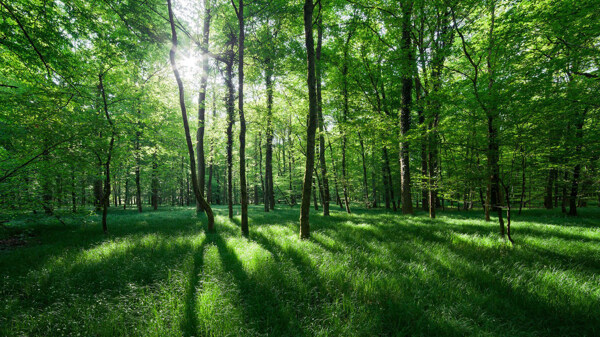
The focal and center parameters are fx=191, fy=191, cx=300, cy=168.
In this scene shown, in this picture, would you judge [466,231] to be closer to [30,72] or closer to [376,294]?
[376,294]

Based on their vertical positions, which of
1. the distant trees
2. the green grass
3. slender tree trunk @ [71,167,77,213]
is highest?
the distant trees

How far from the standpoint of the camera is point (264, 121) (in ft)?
41.5

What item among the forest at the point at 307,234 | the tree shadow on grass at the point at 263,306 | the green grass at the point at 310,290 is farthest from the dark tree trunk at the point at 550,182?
the tree shadow on grass at the point at 263,306

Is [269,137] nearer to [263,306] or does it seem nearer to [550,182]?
[263,306]

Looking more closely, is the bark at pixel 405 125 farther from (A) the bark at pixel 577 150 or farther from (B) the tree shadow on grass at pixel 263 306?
(B) the tree shadow on grass at pixel 263 306

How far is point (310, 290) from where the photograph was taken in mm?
3309

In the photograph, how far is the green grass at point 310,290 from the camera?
256cm

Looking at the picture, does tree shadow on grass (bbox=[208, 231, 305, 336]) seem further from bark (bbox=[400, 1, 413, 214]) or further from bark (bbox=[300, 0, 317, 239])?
bark (bbox=[400, 1, 413, 214])

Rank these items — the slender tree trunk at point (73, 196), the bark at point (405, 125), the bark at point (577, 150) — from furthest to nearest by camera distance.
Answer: the bark at point (405, 125) → the slender tree trunk at point (73, 196) → the bark at point (577, 150)

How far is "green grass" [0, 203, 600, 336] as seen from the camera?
256 cm

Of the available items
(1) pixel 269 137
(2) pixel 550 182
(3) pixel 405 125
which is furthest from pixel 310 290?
(1) pixel 269 137

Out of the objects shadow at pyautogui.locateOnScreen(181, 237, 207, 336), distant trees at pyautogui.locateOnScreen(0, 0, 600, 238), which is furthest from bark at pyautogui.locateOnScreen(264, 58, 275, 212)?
shadow at pyautogui.locateOnScreen(181, 237, 207, 336)

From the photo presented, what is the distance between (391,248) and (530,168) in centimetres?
457

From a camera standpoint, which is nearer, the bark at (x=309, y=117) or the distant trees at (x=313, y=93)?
the distant trees at (x=313, y=93)
